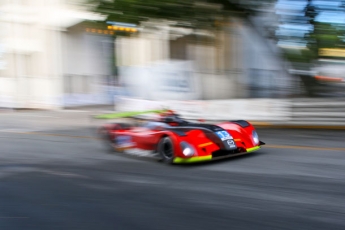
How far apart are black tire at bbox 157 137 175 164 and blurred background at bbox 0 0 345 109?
4.93 meters

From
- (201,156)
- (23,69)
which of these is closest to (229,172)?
(201,156)

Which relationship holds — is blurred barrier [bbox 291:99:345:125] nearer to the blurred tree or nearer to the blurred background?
the blurred background

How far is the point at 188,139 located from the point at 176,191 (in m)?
1.46

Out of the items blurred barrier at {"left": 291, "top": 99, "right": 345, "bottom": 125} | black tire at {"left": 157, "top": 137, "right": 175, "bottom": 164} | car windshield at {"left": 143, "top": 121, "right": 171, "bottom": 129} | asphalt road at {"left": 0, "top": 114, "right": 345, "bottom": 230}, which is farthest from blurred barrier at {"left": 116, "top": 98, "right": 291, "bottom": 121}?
black tire at {"left": 157, "top": 137, "right": 175, "bottom": 164}

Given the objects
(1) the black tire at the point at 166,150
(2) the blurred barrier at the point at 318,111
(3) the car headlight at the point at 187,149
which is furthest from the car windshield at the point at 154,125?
(2) the blurred barrier at the point at 318,111

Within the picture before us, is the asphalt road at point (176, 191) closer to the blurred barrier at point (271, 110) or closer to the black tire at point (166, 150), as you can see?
the black tire at point (166, 150)

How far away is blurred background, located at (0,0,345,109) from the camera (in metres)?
11.5

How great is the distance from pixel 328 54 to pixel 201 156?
629 centimetres

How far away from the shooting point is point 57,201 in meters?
5.50

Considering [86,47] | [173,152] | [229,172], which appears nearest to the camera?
[229,172]

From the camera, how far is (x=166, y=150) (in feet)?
24.3

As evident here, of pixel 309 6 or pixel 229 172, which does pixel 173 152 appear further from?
pixel 309 6

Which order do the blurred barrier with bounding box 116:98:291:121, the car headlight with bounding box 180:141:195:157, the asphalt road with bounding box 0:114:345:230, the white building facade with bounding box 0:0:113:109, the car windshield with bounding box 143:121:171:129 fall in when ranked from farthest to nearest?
the white building facade with bounding box 0:0:113:109 → the blurred barrier with bounding box 116:98:291:121 → the car windshield with bounding box 143:121:171:129 → the car headlight with bounding box 180:141:195:157 → the asphalt road with bounding box 0:114:345:230

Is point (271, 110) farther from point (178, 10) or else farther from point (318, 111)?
point (178, 10)
